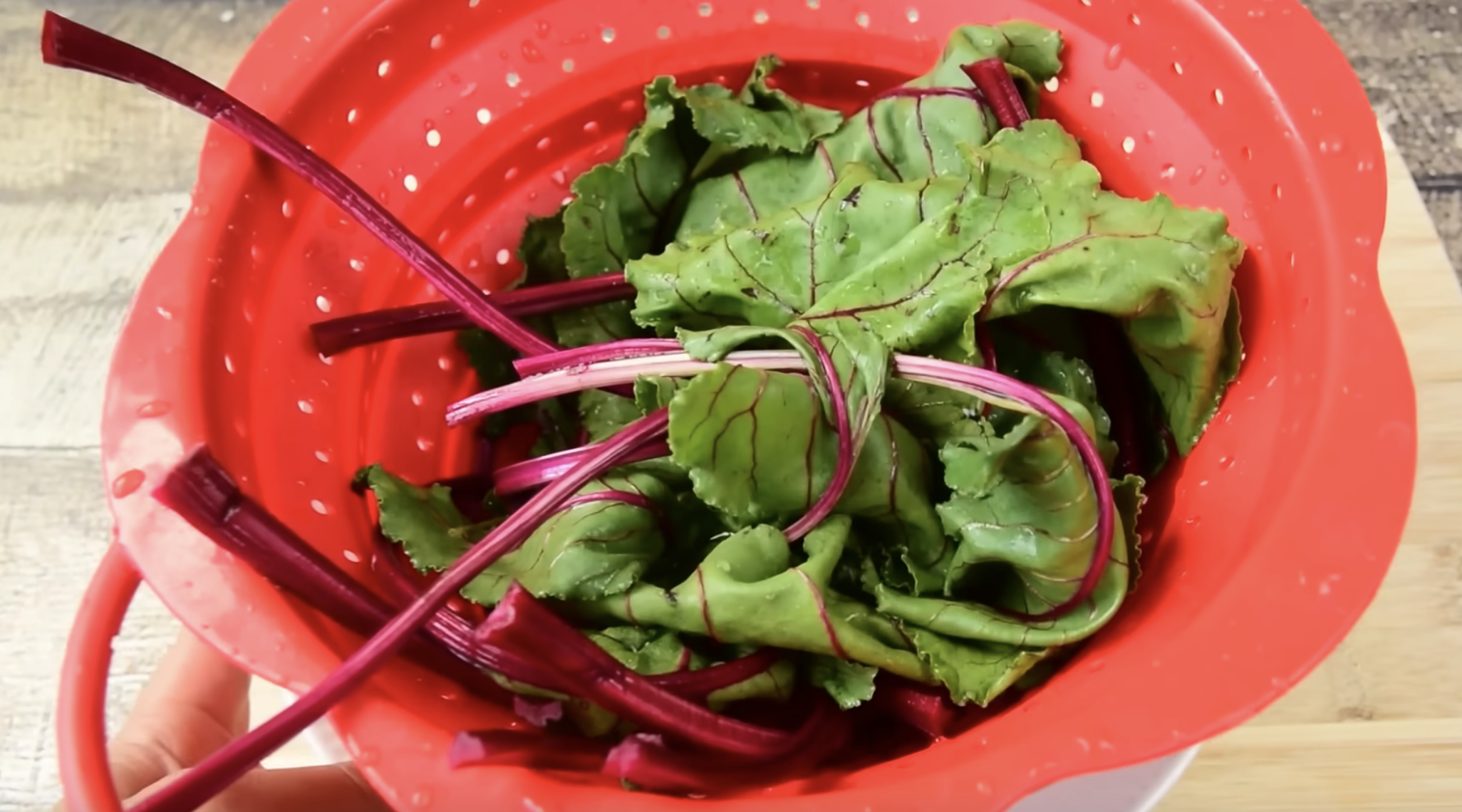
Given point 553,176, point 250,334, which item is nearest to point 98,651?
point 250,334

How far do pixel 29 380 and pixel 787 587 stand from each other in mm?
969

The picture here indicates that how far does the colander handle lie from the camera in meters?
0.52

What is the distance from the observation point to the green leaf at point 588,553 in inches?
26.1

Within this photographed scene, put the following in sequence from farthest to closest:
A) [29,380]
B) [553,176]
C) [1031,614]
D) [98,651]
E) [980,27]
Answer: [29,380] < [553,176] < [980,27] < [1031,614] < [98,651]

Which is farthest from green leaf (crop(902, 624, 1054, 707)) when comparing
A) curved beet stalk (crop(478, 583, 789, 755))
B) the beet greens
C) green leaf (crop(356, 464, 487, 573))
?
green leaf (crop(356, 464, 487, 573))

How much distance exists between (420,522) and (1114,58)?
0.60m

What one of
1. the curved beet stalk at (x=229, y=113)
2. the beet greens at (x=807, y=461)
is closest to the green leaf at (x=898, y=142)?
the beet greens at (x=807, y=461)

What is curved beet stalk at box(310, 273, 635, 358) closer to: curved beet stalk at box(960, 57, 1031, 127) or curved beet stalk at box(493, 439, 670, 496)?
curved beet stalk at box(493, 439, 670, 496)

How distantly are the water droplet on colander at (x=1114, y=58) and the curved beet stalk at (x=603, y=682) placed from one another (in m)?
0.53

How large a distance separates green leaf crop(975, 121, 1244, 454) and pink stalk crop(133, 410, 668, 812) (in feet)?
1.11

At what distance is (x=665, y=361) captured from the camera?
0.73m

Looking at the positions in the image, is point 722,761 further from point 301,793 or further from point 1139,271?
point 1139,271

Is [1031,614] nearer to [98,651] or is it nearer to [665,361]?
[665,361]

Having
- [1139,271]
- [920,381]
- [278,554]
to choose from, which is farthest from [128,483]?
[1139,271]
